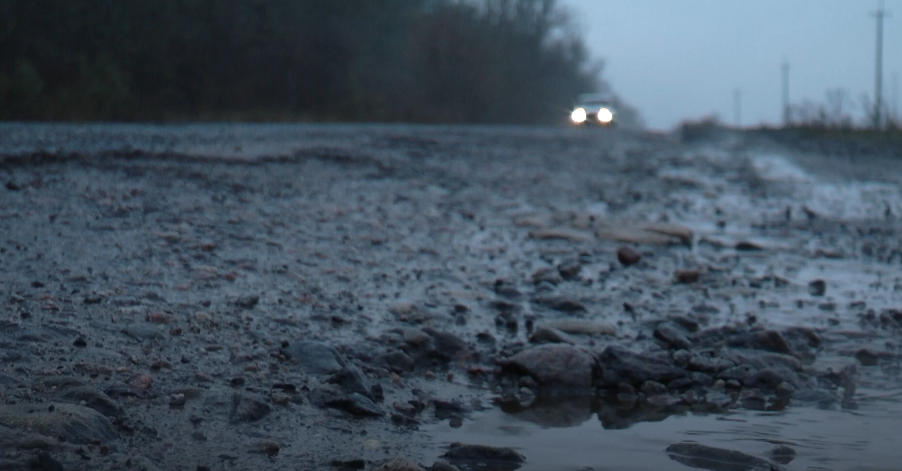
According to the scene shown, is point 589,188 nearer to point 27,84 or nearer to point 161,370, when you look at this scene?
point 161,370

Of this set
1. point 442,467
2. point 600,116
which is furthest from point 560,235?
point 600,116

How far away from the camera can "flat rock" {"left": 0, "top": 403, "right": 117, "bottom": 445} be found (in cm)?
224

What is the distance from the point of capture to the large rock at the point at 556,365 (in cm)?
331

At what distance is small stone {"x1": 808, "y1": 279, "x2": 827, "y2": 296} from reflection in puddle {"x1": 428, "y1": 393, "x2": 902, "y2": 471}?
1.89 meters

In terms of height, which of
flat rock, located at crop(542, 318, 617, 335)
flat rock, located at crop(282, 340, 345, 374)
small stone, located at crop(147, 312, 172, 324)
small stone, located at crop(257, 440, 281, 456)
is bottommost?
flat rock, located at crop(542, 318, 617, 335)

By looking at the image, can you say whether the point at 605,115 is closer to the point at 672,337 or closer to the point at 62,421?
the point at 672,337

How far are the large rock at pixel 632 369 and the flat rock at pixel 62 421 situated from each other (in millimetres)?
1731

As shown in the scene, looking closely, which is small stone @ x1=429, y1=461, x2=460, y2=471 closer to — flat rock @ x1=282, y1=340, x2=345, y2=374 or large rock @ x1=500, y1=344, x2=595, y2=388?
flat rock @ x1=282, y1=340, x2=345, y2=374

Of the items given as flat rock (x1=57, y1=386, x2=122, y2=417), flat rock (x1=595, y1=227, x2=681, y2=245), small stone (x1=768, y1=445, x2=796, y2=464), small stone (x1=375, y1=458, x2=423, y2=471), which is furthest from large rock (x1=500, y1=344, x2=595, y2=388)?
flat rock (x1=595, y1=227, x2=681, y2=245)

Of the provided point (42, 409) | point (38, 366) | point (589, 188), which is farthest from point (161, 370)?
point (589, 188)

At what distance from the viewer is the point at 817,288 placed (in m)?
5.09

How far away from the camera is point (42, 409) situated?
7.72ft

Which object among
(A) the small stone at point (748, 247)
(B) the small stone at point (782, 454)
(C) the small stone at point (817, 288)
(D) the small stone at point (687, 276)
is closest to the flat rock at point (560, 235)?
(A) the small stone at point (748, 247)

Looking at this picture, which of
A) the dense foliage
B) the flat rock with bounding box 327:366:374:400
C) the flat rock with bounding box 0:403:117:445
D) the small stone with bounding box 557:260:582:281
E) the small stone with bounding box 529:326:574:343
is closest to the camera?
the flat rock with bounding box 0:403:117:445
